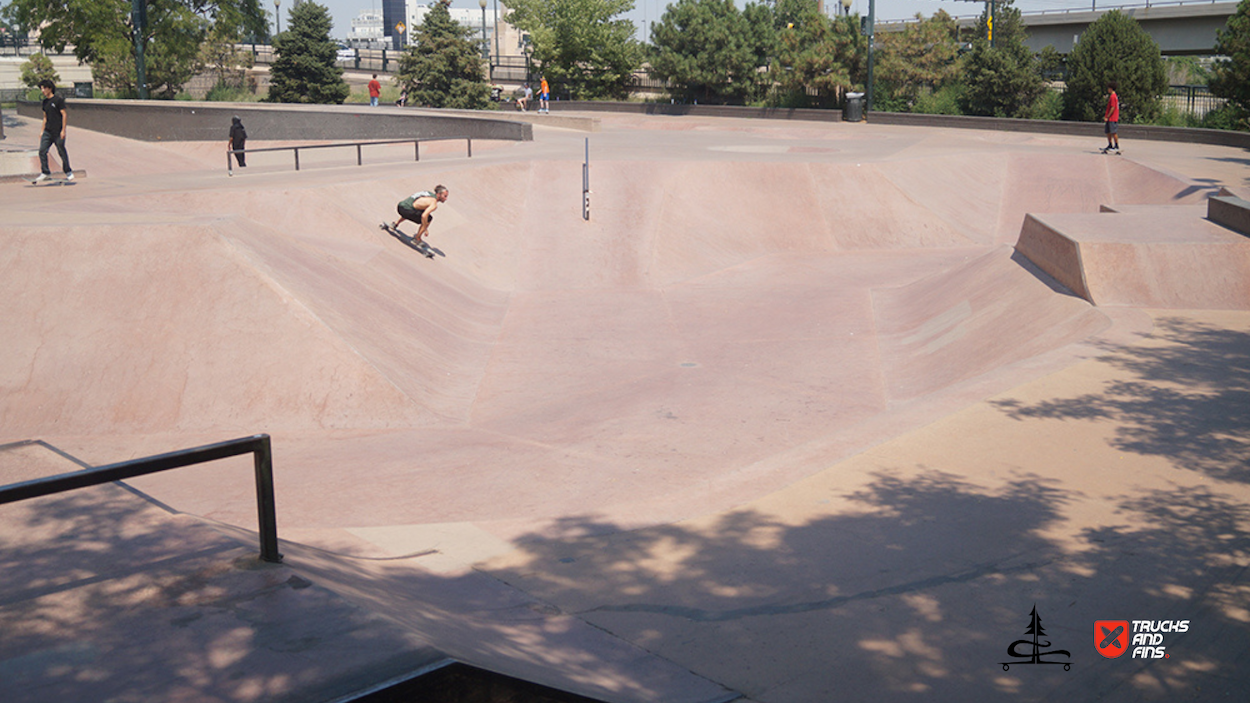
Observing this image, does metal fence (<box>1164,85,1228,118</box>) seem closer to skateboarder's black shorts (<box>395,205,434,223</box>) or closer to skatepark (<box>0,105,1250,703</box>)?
skatepark (<box>0,105,1250,703</box>)

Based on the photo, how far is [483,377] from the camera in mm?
12578

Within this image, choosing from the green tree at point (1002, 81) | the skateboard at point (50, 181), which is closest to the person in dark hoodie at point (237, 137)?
the skateboard at point (50, 181)

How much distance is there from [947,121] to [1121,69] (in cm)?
596

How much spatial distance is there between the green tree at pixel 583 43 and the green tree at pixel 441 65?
3.27 metres

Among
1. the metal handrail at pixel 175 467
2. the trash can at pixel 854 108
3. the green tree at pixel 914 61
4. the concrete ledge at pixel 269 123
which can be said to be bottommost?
the metal handrail at pixel 175 467

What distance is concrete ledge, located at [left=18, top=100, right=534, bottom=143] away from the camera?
90.7 feet

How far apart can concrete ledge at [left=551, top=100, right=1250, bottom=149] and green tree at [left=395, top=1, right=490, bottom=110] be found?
448 cm

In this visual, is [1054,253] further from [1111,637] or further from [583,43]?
[583,43]

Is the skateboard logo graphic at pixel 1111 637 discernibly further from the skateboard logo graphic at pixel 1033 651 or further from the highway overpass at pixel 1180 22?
the highway overpass at pixel 1180 22

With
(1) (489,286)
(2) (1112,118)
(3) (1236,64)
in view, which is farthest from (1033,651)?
(3) (1236,64)

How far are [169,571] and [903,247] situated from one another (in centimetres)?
1889

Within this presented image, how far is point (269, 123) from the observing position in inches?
1139

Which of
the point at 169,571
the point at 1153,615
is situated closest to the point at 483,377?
the point at 169,571

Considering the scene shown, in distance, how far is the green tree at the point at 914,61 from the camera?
35.8 meters
